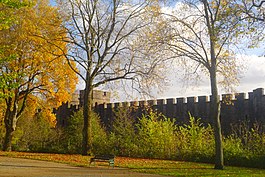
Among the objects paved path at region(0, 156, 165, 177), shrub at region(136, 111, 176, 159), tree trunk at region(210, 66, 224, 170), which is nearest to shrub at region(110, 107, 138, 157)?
shrub at region(136, 111, 176, 159)

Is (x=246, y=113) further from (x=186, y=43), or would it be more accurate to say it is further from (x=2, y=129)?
(x=2, y=129)

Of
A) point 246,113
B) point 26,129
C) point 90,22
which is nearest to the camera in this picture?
point 90,22

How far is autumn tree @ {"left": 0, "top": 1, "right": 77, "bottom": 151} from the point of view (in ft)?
75.3

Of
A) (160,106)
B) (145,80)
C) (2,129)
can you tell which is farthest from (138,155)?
(2,129)

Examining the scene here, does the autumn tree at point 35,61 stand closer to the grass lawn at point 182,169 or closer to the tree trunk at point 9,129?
the tree trunk at point 9,129

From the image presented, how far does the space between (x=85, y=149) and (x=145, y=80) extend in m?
5.60

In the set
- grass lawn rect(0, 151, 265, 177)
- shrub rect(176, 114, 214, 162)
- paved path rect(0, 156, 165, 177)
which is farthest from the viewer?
shrub rect(176, 114, 214, 162)

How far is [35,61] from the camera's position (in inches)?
970

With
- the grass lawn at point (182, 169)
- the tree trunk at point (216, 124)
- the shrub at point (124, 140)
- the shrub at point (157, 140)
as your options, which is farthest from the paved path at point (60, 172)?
the shrub at point (124, 140)

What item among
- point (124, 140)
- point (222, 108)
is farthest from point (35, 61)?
point (222, 108)

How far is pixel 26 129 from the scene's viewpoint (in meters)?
31.1

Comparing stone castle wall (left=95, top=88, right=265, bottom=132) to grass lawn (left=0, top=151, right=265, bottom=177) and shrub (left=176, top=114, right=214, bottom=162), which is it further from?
grass lawn (left=0, top=151, right=265, bottom=177)

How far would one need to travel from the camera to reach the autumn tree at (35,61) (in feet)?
75.3

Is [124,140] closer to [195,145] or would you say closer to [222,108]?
[195,145]
